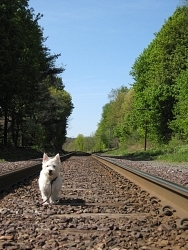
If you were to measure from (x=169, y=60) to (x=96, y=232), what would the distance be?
49.5 m

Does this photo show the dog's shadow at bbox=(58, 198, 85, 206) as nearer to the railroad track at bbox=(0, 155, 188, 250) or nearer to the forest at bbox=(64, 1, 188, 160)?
the railroad track at bbox=(0, 155, 188, 250)

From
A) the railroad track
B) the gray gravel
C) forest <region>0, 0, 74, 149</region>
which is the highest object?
forest <region>0, 0, 74, 149</region>

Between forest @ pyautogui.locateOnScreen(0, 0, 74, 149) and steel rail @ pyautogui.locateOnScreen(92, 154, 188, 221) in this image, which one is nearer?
steel rail @ pyautogui.locateOnScreen(92, 154, 188, 221)

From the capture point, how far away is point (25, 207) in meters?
6.45

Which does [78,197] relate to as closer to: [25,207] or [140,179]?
[25,207]

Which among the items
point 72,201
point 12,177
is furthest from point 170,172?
point 72,201

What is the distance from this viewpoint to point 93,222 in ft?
17.2

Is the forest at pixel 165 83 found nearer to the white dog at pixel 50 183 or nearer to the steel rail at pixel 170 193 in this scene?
the steel rail at pixel 170 193

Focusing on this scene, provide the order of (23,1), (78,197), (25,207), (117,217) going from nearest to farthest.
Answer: (117,217) → (25,207) → (78,197) → (23,1)

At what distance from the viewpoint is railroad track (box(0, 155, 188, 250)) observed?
13.5 ft

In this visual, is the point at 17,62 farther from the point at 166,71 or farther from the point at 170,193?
the point at 166,71

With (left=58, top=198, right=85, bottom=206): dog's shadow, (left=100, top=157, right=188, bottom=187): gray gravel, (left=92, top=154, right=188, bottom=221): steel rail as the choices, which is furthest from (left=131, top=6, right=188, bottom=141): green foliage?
(left=58, top=198, right=85, bottom=206): dog's shadow

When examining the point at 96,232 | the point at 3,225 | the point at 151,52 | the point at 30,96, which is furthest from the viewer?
the point at 151,52

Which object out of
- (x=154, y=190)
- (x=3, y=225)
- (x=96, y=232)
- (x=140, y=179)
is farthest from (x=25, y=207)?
(x=140, y=179)
